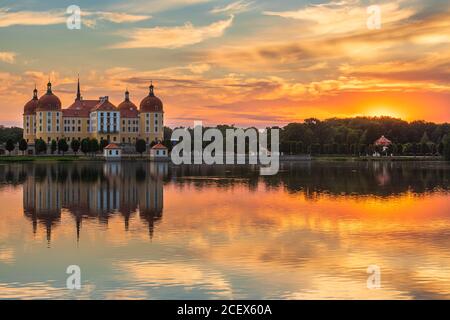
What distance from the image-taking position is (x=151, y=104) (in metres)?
95.4

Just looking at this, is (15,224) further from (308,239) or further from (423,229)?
(423,229)

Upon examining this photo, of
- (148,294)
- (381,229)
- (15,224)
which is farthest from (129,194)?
(148,294)

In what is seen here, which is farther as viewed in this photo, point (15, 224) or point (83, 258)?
point (15, 224)

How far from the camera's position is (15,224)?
19.2 meters

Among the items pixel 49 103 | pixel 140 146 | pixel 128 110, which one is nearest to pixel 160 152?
pixel 140 146

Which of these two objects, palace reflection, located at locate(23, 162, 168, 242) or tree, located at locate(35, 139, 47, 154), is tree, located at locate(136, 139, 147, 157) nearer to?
tree, located at locate(35, 139, 47, 154)

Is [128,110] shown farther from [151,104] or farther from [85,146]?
[85,146]

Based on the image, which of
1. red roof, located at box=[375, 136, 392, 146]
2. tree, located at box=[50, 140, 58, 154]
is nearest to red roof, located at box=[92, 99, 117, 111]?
tree, located at box=[50, 140, 58, 154]

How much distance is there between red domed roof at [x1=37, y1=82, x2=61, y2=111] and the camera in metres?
91.4

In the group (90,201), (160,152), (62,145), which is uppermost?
(62,145)

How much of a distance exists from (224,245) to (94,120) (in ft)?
257

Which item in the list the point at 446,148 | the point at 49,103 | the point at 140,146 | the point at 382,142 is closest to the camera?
the point at 446,148

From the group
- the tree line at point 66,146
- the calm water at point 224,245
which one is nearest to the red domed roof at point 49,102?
the tree line at point 66,146

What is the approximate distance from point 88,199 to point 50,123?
67.1 m
